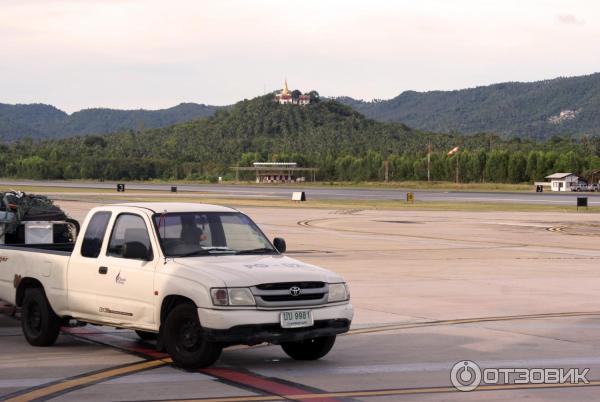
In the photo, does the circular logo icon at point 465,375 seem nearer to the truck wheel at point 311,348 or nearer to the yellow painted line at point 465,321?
the truck wheel at point 311,348

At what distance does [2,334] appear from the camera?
1473 centimetres

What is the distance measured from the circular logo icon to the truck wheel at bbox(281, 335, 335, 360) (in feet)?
5.06

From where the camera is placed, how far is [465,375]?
446 inches

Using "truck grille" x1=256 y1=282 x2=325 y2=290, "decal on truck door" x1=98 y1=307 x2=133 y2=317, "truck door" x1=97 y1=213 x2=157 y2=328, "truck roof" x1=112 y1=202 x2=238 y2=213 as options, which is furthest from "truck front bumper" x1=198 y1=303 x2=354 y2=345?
"truck roof" x1=112 y1=202 x2=238 y2=213

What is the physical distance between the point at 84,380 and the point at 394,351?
13.1 feet

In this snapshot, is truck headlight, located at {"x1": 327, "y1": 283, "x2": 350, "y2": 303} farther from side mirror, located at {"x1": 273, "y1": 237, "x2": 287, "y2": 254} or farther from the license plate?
side mirror, located at {"x1": 273, "y1": 237, "x2": 287, "y2": 254}

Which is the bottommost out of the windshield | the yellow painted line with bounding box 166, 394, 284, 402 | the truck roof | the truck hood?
the yellow painted line with bounding box 166, 394, 284, 402

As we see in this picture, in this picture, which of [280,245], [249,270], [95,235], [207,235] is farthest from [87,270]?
[249,270]

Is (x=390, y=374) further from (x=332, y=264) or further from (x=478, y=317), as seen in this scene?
(x=332, y=264)

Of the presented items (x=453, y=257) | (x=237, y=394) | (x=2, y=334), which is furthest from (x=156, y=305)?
(x=453, y=257)

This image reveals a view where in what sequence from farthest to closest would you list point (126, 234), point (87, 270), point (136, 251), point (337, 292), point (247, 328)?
point (87, 270) → point (126, 234) → point (136, 251) → point (337, 292) → point (247, 328)

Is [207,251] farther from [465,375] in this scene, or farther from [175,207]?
[465,375]

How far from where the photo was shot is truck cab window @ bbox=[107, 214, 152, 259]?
12.6 metres

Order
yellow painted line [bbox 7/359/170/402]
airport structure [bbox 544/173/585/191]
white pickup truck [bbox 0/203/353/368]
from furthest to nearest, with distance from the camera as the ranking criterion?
airport structure [bbox 544/173/585/191] < white pickup truck [bbox 0/203/353/368] < yellow painted line [bbox 7/359/170/402]
